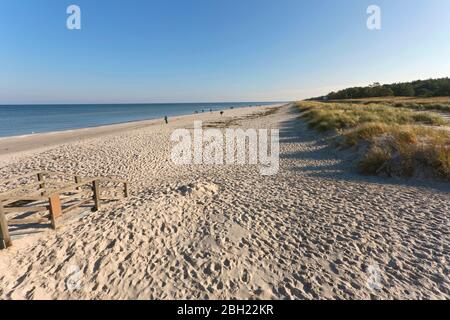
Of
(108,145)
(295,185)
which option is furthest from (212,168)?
(108,145)

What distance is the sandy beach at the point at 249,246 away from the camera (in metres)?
2.99

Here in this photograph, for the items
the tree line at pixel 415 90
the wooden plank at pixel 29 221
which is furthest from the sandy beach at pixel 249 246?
the tree line at pixel 415 90

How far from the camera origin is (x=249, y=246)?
152 inches

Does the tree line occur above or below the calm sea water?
above

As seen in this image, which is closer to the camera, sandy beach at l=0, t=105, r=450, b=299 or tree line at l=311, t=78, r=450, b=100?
sandy beach at l=0, t=105, r=450, b=299

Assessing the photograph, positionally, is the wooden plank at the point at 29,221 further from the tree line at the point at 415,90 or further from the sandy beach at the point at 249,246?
the tree line at the point at 415,90

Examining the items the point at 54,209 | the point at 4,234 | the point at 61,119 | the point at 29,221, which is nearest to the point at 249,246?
the point at 54,209

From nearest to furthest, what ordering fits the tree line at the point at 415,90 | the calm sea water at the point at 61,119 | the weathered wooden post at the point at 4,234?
the weathered wooden post at the point at 4,234, the calm sea water at the point at 61,119, the tree line at the point at 415,90

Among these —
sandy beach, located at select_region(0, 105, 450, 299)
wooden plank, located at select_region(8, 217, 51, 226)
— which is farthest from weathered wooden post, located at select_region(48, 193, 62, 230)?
Answer: wooden plank, located at select_region(8, 217, 51, 226)

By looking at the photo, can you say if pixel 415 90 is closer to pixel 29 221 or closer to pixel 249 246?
pixel 249 246

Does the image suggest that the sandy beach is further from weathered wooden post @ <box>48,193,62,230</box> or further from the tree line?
the tree line

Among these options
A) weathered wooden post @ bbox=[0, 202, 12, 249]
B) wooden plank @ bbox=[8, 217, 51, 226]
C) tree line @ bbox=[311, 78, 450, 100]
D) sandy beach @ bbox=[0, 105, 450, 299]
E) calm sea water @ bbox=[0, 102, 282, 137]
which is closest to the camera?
sandy beach @ bbox=[0, 105, 450, 299]

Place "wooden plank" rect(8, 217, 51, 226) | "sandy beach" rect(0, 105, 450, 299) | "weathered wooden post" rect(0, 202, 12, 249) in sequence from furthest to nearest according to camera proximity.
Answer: "wooden plank" rect(8, 217, 51, 226) → "weathered wooden post" rect(0, 202, 12, 249) → "sandy beach" rect(0, 105, 450, 299)

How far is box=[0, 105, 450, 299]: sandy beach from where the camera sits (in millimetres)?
2986
